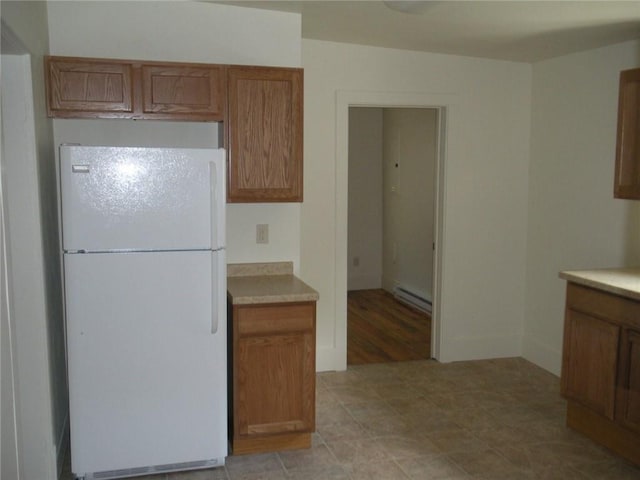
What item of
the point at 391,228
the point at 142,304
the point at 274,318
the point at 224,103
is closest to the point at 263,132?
the point at 224,103

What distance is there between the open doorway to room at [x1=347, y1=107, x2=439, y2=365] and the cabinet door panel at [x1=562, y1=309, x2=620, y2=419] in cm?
165

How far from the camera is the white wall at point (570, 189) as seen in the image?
12.3 ft

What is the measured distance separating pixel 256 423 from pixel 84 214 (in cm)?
131

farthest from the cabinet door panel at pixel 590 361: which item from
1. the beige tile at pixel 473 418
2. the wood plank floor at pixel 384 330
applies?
the wood plank floor at pixel 384 330

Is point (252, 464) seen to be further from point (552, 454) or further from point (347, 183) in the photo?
point (347, 183)

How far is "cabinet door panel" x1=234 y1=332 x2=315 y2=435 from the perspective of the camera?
2.94 meters

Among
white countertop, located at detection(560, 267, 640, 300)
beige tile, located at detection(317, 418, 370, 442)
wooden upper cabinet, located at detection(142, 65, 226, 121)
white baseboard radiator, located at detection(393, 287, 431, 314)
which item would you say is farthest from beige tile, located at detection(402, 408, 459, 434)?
white baseboard radiator, located at detection(393, 287, 431, 314)

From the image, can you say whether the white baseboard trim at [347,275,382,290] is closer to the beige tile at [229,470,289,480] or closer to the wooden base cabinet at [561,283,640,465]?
the wooden base cabinet at [561,283,640,465]

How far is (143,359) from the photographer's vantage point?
8.94ft

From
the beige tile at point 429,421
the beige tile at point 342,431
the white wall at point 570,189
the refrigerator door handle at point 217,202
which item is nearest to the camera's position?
the refrigerator door handle at point 217,202

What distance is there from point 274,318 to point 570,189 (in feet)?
7.83

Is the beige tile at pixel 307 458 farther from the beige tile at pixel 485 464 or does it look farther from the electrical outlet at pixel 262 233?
the electrical outlet at pixel 262 233

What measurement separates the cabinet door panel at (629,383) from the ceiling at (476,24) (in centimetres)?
163

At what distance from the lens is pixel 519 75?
14.6ft
